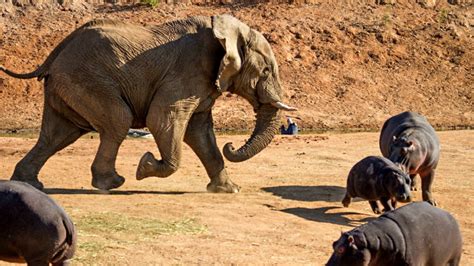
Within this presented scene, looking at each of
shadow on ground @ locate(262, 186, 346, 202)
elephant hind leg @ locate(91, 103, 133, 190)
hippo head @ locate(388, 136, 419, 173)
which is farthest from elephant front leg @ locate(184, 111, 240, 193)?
hippo head @ locate(388, 136, 419, 173)

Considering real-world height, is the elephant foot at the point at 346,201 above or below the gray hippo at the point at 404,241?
below

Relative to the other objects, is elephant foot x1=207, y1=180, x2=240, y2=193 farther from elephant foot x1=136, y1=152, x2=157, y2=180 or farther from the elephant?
elephant foot x1=136, y1=152, x2=157, y2=180

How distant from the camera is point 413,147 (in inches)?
476

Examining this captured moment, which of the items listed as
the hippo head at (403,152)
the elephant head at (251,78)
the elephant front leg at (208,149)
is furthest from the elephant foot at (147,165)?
the hippo head at (403,152)

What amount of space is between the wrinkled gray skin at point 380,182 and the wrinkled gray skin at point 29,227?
16.0 feet

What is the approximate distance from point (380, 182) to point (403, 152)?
117 centimetres

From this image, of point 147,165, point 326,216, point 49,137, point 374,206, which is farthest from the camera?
point 49,137

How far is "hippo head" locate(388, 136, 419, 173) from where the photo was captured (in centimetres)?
1190

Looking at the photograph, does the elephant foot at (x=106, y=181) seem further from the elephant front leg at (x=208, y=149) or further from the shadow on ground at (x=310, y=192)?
the shadow on ground at (x=310, y=192)

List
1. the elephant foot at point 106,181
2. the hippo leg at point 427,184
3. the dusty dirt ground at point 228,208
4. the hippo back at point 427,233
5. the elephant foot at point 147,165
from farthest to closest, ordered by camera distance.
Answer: the hippo leg at point 427,184, the elephant foot at point 106,181, the elephant foot at point 147,165, the dusty dirt ground at point 228,208, the hippo back at point 427,233

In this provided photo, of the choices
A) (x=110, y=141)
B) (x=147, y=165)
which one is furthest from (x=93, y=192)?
(x=147, y=165)

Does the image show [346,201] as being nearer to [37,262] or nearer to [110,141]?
[110,141]

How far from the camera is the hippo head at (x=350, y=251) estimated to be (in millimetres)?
6598

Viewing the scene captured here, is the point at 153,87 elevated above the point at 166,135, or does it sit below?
above
